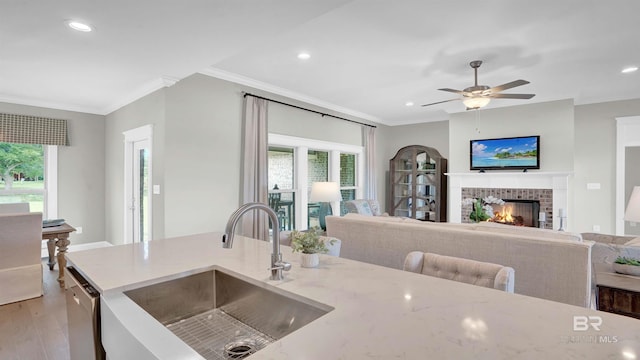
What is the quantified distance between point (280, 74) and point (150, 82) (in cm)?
160

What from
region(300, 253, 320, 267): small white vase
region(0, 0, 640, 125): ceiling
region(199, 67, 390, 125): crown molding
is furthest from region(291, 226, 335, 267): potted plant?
region(199, 67, 390, 125): crown molding

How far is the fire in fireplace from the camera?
18.1 ft

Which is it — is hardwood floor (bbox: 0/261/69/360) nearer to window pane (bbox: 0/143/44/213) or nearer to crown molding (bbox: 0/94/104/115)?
window pane (bbox: 0/143/44/213)

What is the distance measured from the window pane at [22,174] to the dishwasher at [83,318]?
471 centimetres

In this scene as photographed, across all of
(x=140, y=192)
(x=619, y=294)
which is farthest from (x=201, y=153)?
(x=619, y=294)

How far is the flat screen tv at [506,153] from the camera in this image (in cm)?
554

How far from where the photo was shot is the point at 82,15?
7.82ft

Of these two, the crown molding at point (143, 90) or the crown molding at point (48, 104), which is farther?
the crown molding at point (48, 104)

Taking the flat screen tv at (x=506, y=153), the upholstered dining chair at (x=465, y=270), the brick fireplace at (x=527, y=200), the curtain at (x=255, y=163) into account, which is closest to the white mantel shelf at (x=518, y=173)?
the flat screen tv at (x=506, y=153)

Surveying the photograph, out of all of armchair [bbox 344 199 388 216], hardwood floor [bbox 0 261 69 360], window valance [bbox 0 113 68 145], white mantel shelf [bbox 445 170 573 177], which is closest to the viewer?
hardwood floor [bbox 0 261 69 360]

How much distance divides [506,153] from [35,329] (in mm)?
6730

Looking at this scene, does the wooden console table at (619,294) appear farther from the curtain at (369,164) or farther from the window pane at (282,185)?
the curtain at (369,164)

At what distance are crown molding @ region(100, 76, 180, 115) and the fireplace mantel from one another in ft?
16.8

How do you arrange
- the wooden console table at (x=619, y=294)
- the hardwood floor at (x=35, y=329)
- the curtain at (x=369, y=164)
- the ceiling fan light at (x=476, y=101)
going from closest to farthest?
1. the wooden console table at (x=619, y=294)
2. the hardwood floor at (x=35, y=329)
3. the ceiling fan light at (x=476, y=101)
4. the curtain at (x=369, y=164)
